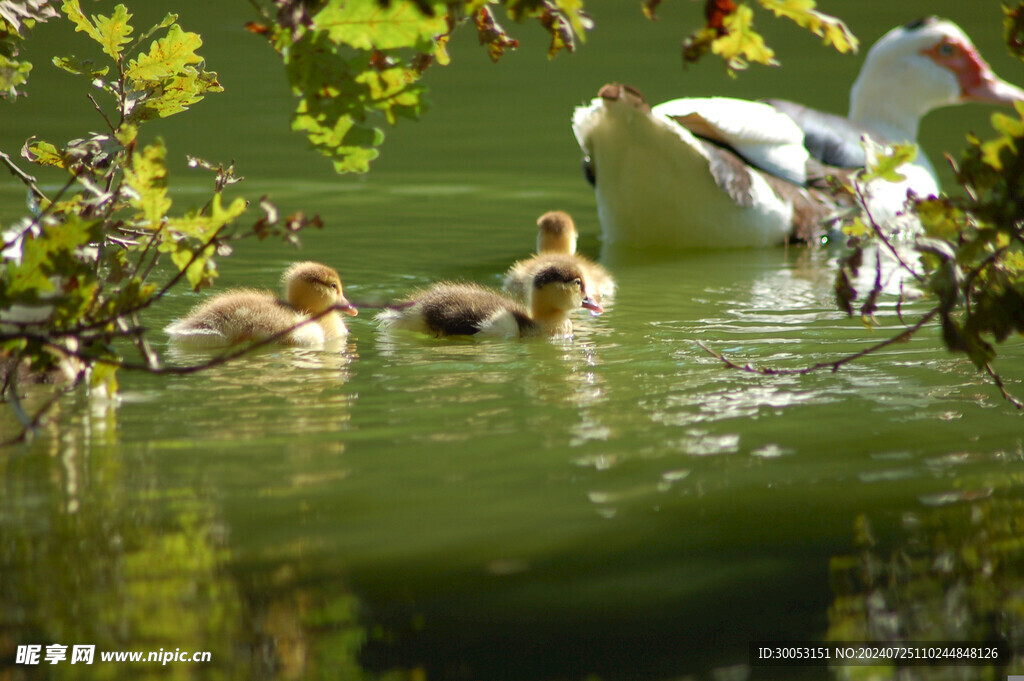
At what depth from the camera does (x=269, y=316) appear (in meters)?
4.53

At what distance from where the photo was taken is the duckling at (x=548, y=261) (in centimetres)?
558

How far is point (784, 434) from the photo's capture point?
11.0ft

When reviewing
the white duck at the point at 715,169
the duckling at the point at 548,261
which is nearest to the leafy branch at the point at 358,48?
the duckling at the point at 548,261

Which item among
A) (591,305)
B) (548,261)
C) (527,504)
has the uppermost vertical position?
(548,261)

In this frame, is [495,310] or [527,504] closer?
[527,504]

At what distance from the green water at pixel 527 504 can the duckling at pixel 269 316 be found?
0.10 metres

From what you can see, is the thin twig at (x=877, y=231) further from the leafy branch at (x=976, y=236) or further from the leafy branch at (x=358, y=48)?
the leafy branch at (x=358, y=48)

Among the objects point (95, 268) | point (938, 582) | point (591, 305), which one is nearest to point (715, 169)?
point (591, 305)

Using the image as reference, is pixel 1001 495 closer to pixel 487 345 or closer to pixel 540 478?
pixel 540 478

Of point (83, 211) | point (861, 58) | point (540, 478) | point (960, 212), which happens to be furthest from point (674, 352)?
point (861, 58)

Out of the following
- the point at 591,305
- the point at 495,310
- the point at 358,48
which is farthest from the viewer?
the point at 591,305

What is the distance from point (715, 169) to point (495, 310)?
7.78 feet

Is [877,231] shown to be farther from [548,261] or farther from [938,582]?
[548,261]

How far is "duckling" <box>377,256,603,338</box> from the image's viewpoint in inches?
185
